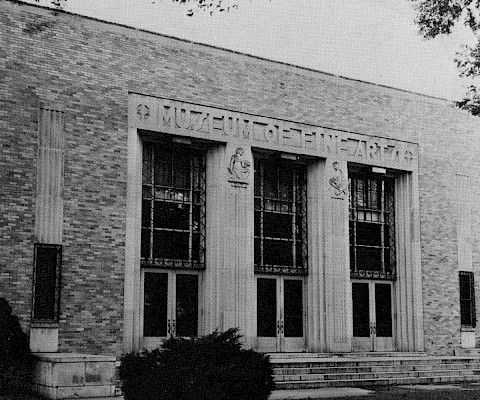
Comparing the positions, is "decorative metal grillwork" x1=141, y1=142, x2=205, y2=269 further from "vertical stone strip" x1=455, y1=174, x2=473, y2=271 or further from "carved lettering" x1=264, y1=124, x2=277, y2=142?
"vertical stone strip" x1=455, y1=174, x2=473, y2=271

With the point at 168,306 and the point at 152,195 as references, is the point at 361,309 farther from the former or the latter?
the point at 152,195

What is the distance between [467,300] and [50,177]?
49.9 ft

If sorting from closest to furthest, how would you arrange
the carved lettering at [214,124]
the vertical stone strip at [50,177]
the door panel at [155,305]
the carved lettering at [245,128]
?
the vertical stone strip at [50,177] → the door panel at [155,305] → the carved lettering at [214,124] → the carved lettering at [245,128]

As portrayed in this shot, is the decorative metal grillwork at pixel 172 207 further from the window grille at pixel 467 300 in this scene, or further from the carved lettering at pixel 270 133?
the window grille at pixel 467 300

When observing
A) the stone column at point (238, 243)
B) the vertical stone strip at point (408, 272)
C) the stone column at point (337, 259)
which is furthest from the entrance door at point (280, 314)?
the vertical stone strip at point (408, 272)

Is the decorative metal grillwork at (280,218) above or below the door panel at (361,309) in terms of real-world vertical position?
above

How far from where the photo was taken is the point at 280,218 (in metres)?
23.5

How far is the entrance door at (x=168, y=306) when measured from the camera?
20.7 meters

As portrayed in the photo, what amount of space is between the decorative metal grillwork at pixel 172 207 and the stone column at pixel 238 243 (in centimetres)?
76

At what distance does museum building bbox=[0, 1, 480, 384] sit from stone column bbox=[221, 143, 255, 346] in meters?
0.05

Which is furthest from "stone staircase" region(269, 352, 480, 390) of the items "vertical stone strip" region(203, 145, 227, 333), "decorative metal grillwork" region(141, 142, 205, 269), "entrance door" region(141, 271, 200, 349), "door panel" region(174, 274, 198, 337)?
"decorative metal grillwork" region(141, 142, 205, 269)

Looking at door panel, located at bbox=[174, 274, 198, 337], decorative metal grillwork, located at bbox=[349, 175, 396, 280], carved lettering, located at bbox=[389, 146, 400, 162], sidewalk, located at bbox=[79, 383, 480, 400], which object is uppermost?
carved lettering, located at bbox=[389, 146, 400, 162]

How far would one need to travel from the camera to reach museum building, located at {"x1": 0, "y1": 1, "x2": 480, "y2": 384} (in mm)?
18781

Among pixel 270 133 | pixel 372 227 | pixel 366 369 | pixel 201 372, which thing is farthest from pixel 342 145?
pixel 201 372
